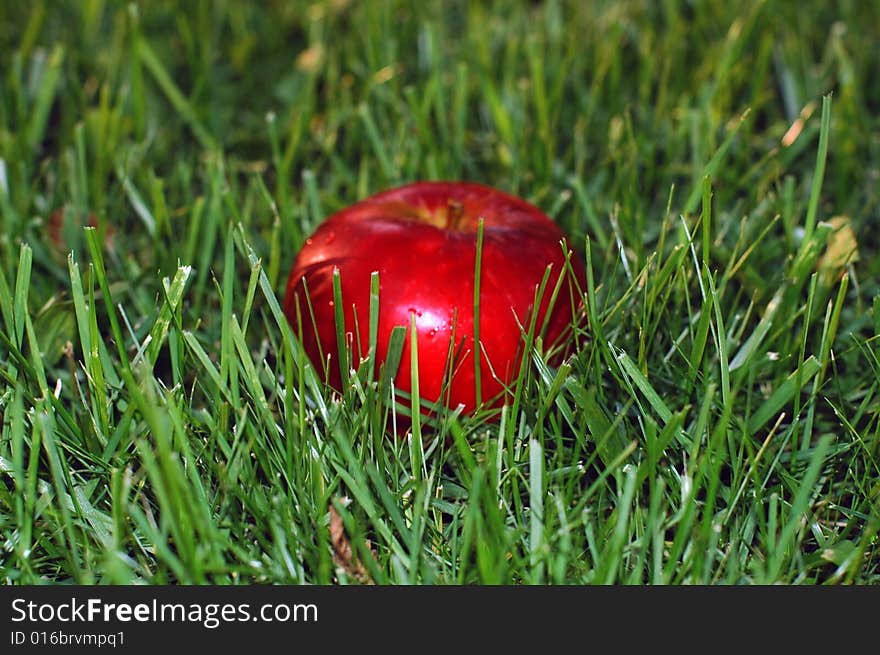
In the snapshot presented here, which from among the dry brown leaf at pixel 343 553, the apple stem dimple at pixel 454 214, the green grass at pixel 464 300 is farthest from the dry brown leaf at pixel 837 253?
the dry brown leaf at pixel 343 553

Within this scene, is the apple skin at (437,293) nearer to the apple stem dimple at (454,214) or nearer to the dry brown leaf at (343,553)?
the apple stem dimple at (454,214)

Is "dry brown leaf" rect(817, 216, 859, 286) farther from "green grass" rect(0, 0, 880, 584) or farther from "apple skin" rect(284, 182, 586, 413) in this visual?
"apple skin" rect(284, 182, 586, 413)

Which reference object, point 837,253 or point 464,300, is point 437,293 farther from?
point 837,253

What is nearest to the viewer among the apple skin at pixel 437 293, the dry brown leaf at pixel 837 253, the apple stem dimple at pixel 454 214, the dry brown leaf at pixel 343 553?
the dry brown leaf at pixel 343 553

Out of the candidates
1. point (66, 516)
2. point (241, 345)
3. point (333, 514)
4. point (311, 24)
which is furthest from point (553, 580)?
point (311, 24)

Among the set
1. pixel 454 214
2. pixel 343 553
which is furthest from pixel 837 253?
pixel 343 553

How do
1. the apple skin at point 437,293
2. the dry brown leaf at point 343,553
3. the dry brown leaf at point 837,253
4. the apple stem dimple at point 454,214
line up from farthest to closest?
1. the dry brown leaf at point 837,253
2. the apple stem dimple at point 454,214
3. the apple skin at point 437,293
4. the dry brown leaf at point 343,553

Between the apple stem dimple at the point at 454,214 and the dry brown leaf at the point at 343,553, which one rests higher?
the apple stem dimple at the point at 454,214

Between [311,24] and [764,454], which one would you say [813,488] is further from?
[311,24]
